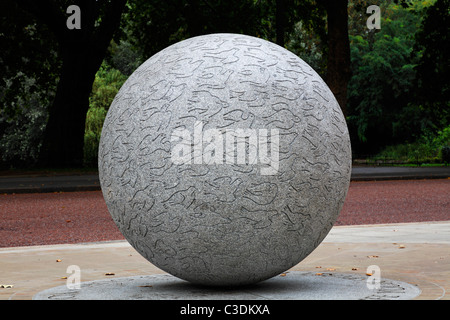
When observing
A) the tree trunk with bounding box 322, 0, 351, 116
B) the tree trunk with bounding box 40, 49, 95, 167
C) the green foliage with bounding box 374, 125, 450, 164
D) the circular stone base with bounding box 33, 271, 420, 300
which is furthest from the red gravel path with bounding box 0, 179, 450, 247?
the green foliage with bounding box 374, 125, 450, 164

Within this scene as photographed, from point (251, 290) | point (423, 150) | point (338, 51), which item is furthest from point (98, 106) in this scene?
point (251, 290)

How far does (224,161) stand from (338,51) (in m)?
19.9

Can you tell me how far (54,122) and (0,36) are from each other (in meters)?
5.02

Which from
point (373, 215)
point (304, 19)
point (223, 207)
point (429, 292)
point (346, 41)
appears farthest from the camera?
point (304, 19)

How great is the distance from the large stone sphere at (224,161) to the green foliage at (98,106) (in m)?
32.1

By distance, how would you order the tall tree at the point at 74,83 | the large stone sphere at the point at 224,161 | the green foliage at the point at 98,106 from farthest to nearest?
1. the green foliage at the point at 98,106
2. the tall tree at the point at 74,83
3. the large stone sphere at the point at 224,161

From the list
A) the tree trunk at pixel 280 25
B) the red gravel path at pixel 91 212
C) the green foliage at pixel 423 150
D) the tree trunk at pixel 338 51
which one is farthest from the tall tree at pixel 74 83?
the green foliage at pixel 423 150

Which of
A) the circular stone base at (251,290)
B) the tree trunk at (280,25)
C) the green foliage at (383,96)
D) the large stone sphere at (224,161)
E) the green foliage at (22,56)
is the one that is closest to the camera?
the large stone sphere at (224,161)

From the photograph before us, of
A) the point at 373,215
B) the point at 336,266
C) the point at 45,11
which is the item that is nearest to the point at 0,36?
→ the point at 45,11

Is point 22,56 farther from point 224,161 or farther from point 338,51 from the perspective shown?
point 224,161

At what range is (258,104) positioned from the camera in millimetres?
5746

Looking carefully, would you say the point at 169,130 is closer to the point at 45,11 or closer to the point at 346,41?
the point at 346,41

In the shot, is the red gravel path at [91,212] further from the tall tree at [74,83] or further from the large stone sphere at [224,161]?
the tall tree at [74,83]

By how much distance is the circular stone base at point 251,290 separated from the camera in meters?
5.84
